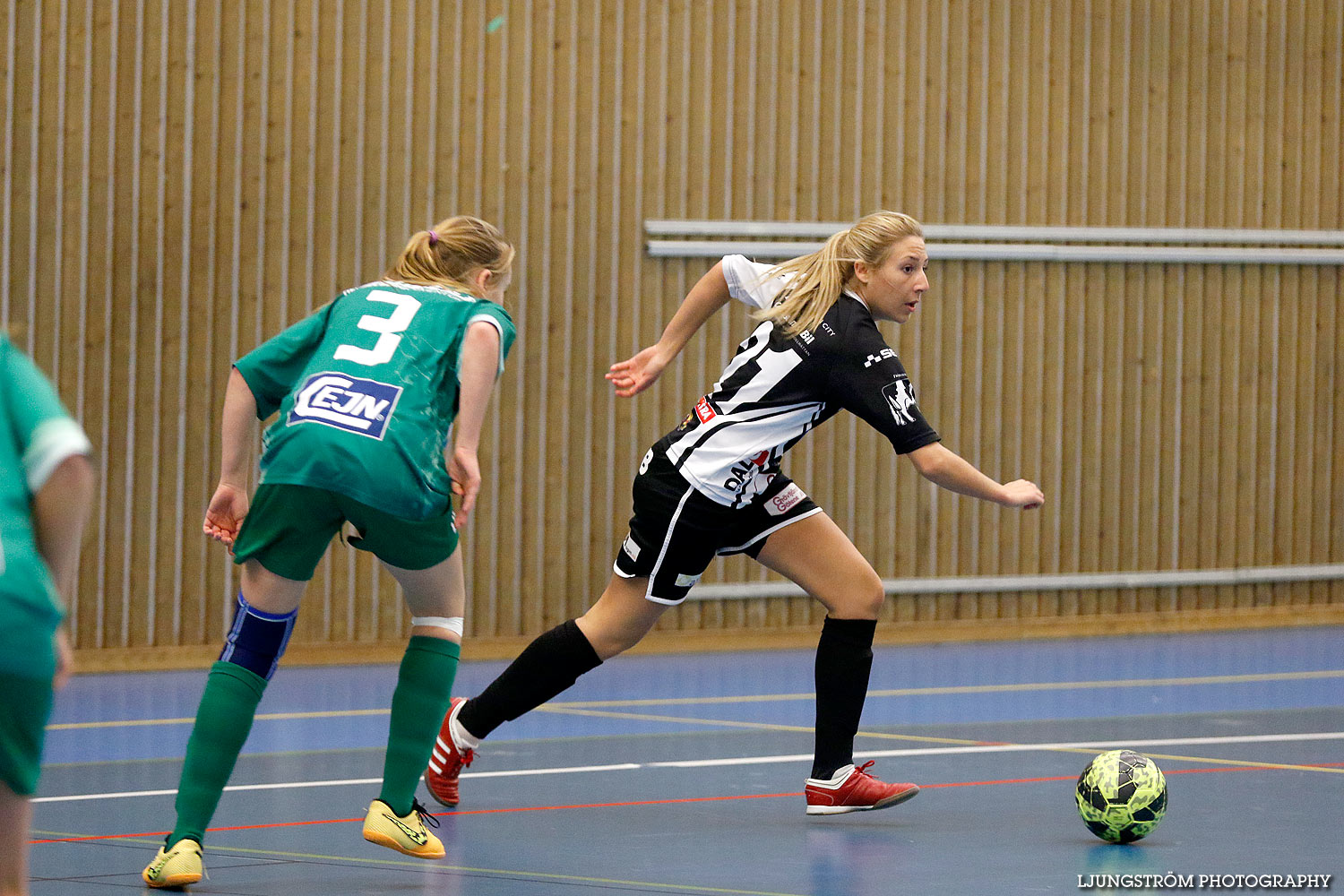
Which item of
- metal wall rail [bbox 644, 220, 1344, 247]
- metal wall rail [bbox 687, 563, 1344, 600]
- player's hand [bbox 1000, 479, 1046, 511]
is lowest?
metal wall rail [bbox 687, 563, 1344, 600]

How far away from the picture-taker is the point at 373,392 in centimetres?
366

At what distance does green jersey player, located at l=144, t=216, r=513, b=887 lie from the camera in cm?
360

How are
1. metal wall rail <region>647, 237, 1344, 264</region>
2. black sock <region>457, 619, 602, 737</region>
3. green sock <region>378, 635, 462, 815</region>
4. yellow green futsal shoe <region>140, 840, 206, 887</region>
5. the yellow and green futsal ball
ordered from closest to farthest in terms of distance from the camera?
yellow green futsal shoe <region>140, 840, 206, 887</region>, green sock <region>378, 635, 462, 815</region>, the yellow and green futsal ball, black sock <region>457, 619, 602, 737</region>, metal wall rail <region>647, 237, 1344, 264</region>

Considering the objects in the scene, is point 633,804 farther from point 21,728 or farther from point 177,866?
point 21,728

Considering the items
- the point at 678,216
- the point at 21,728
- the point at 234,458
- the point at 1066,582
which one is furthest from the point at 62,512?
the point at 1066,582

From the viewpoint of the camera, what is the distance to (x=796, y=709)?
6840mm

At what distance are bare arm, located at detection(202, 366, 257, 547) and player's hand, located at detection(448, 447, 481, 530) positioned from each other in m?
0.42

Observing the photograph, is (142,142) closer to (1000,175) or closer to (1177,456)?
(1000,175)

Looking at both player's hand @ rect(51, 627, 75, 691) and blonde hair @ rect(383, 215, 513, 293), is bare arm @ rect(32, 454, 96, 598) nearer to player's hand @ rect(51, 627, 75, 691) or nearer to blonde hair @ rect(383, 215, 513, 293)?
player's hand @ rect(51, 627, 75, 691)

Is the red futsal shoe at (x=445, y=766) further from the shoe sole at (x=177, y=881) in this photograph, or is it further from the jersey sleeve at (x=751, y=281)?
the jersey sleeve at (x=751, y=281)

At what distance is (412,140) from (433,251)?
14.8ft

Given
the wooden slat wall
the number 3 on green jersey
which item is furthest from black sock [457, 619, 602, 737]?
the wooden slat wall

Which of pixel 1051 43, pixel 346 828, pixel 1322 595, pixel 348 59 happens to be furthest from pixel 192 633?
pixel 1322 595

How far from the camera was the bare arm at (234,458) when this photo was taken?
370cm
